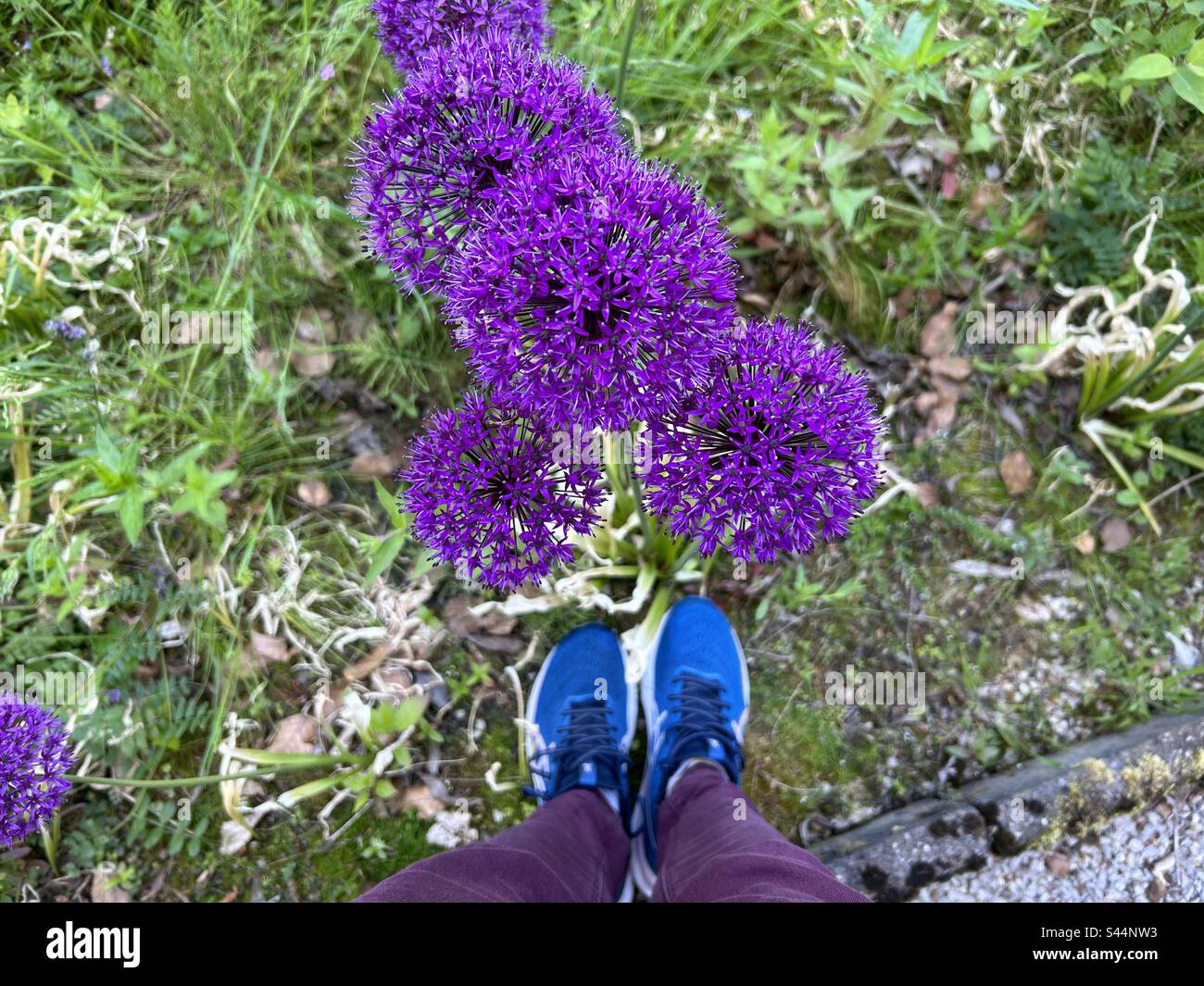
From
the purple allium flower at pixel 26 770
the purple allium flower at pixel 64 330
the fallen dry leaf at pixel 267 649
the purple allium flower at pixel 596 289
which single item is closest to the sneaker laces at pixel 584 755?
the fallen dry leaf at pixel 267 649

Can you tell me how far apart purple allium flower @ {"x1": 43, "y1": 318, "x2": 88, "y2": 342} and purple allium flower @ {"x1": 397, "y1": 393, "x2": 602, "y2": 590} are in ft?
8.38

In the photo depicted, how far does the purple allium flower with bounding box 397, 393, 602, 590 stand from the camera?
1854mm

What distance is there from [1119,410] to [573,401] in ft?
10.5

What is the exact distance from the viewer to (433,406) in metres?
3.52

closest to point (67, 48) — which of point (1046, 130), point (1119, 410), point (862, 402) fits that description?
point (862, 402)

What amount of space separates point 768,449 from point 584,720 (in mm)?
2137

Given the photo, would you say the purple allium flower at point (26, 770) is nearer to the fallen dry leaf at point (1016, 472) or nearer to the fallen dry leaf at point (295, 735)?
the fallen dry leaf at point (295, 735)

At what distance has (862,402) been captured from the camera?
180 cm

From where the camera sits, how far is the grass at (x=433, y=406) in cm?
330

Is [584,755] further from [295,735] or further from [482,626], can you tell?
[295,735]

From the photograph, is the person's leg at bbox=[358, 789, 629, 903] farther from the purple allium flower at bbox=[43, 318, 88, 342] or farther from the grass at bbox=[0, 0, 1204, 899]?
the purple allium flower at bbox=[43, 318, 88, 342]

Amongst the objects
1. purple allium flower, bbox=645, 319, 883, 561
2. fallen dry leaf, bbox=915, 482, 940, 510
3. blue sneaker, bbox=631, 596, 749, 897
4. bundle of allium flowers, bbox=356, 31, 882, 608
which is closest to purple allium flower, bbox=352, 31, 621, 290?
bundle of allium flowers, bbox=356, 31, 882, 608

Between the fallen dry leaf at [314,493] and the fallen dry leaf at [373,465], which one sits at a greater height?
the fallen dry leaf at [373,465]
